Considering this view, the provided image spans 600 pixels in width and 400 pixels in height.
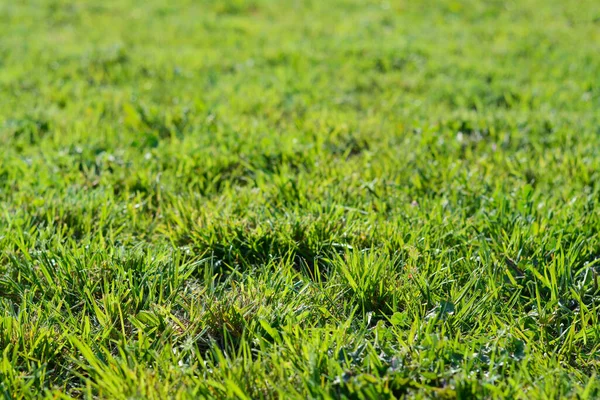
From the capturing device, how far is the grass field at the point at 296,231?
1.87m

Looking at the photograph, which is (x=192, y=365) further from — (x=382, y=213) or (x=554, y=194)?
(x=554, y=194)

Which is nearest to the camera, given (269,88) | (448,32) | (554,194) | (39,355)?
(39,355)

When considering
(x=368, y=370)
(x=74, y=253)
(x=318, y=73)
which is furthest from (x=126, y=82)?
(x=368, y=370)

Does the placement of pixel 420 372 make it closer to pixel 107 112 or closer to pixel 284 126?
pixel 284 126

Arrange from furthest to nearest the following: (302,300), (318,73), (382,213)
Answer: (318,73) → (382,213) → (302,300)

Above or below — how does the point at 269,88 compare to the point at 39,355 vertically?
above

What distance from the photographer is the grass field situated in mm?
1871

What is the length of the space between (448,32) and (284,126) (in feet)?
13.1

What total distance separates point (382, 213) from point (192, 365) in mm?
1253

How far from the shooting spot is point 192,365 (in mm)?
1907

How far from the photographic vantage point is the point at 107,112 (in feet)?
14.3

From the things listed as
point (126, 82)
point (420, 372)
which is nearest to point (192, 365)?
point (420, 372)

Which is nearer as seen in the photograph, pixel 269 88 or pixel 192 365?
pixel 192 365

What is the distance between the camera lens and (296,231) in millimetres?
2598
